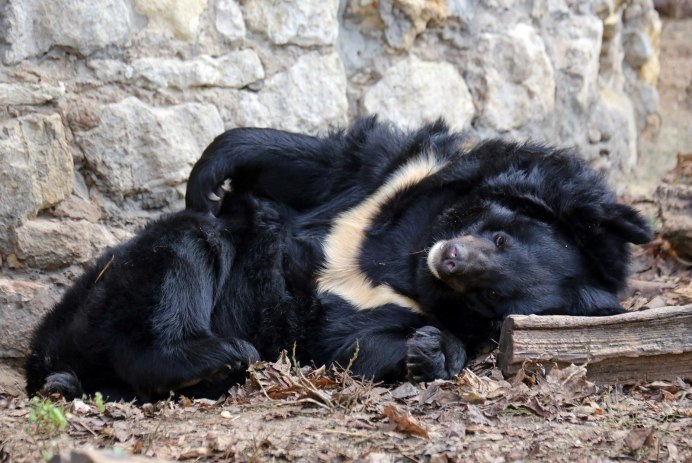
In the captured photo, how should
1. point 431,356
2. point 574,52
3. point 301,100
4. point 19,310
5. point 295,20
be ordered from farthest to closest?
point 574,52
point 301,100
point 295,20
point 19,310
point 431,356

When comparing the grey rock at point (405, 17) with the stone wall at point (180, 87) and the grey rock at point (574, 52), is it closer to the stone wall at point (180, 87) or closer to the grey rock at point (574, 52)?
the stone wall at point (180, 87)

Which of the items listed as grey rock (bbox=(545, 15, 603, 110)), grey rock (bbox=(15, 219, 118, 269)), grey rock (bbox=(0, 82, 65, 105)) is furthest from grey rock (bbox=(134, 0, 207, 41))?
grey rock (bbox=(545, 15, 603, 110))

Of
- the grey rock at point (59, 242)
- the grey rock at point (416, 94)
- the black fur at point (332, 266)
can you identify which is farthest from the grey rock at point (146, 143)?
the grey rock at point (416, 94)

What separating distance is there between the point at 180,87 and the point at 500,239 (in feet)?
6.67

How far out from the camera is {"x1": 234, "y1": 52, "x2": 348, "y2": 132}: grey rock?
5609 mm

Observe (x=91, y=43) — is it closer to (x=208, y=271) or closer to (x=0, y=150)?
(x=0, y=150)

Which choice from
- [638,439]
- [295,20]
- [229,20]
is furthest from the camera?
[295,20]

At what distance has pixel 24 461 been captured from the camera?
125 inches

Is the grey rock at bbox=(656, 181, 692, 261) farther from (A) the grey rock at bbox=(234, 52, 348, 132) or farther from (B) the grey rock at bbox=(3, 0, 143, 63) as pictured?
(B) the grey rock at bbox=(3, 0, 143, 63)

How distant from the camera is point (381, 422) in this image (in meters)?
3.56

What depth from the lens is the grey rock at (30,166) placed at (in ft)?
15.8

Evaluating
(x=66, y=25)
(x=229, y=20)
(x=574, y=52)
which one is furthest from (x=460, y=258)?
(x=574, y=52)

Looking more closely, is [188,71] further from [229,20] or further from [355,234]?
[355,234]

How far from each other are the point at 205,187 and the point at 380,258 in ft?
3.15
